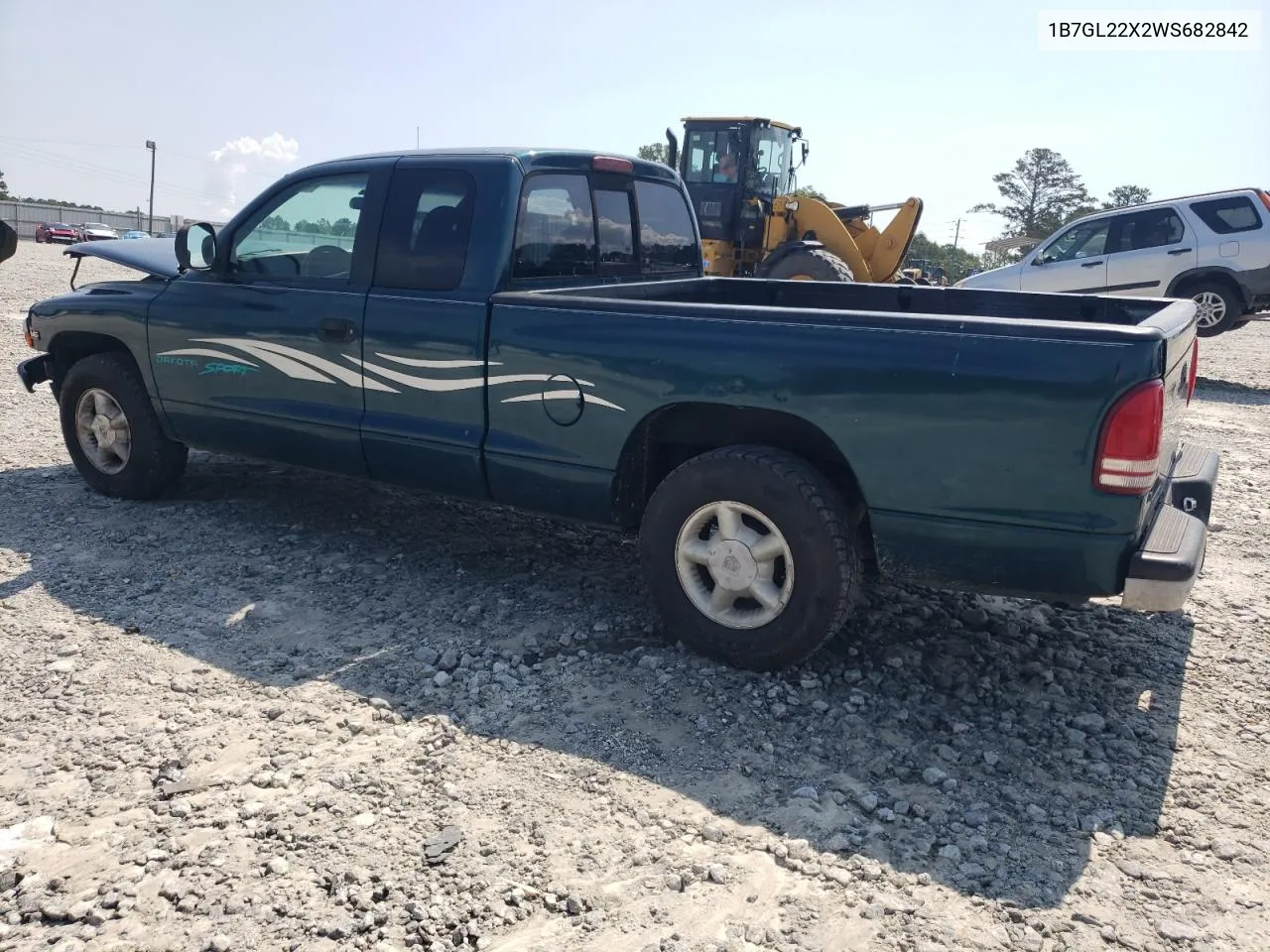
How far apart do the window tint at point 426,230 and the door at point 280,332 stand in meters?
0.13

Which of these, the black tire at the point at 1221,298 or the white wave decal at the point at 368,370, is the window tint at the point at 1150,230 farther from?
the white wave decal at the point at 368,370

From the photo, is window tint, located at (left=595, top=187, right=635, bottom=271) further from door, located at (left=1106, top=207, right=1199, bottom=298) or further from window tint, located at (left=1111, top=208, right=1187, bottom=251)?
window tint, located at (left=1111, top=208, right=1187, bottom=251)

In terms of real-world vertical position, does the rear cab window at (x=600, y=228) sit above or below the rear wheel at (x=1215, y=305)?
below

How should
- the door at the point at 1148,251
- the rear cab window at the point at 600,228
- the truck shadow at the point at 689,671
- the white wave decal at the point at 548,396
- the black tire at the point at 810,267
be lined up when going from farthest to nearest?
the black tire at the point at 810,267 → the door at the point at 1148,251 → the rear cab window at the point at 600,228 → the white wave decal at the point at 548,396 → the truck shadow at the point at 689,671

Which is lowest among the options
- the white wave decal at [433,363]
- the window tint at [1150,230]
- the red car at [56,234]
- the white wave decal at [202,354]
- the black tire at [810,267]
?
the white wave decal at [202,354]

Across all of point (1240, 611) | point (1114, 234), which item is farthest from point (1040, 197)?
point (1240, 611)

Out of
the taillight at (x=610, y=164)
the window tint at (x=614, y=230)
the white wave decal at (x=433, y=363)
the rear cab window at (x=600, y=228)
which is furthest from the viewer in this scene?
the window tint at (x=614, y=230)

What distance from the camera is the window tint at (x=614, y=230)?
5.09 metres

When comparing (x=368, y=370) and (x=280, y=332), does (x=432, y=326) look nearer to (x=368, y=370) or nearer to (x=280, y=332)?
(x=368, y=370)

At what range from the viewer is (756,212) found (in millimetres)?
14008

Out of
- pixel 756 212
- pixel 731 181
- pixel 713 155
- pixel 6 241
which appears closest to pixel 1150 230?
pixel 756 212

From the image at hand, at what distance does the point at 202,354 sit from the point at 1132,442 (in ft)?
14.2

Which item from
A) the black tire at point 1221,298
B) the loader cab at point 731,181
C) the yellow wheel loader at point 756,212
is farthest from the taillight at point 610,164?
the black tire at point 1221,298

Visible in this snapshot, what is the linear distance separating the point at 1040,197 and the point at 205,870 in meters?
60.6
